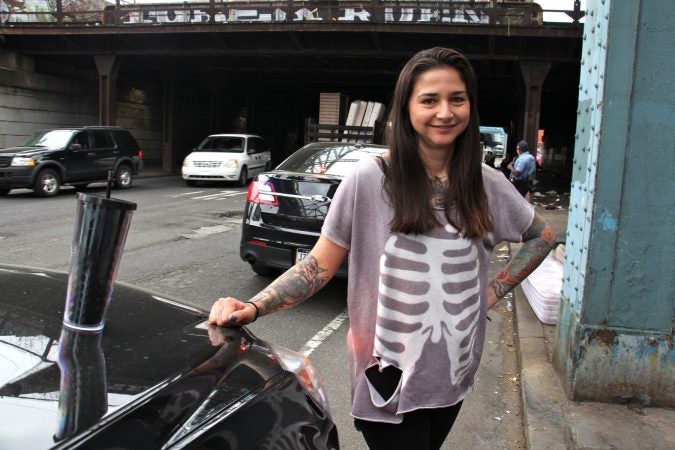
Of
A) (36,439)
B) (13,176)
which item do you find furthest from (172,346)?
(13,176)

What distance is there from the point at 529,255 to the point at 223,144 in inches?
716

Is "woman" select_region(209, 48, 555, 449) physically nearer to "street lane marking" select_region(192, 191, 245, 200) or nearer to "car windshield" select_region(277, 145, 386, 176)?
"car windshield" select_region(277, 145, 386, 176)

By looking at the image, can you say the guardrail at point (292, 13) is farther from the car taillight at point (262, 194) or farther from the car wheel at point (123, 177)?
→ the car taillight at point (262, 194)

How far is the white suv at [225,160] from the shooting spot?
1786 centimetres

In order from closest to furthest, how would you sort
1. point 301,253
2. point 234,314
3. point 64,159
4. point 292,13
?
point 234,314, point 301,253, point 64,159, point 292,13

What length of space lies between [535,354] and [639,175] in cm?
162

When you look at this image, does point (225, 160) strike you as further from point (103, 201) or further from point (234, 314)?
point (103, 201)

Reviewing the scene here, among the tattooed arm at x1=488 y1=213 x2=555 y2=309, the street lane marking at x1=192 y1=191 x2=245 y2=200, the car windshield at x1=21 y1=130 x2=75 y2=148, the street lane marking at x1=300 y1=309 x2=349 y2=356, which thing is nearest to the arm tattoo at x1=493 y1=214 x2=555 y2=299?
the tattooed arm at x1=488 y1=213 x2=555 y2=309

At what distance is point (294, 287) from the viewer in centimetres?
174

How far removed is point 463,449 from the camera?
311cm

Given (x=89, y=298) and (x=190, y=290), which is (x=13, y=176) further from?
(x=89, y=298)

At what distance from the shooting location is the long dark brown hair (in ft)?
5.12

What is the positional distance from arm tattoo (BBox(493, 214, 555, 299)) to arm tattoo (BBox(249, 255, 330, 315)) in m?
0.61

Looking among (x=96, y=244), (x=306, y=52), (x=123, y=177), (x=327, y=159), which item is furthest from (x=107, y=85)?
(x=96, y=244)
